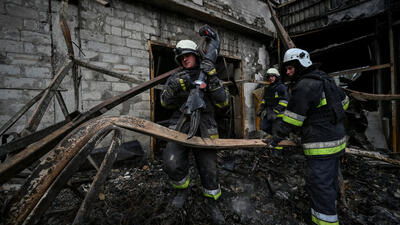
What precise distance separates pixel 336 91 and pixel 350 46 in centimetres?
487

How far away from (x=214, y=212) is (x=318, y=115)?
168 cm

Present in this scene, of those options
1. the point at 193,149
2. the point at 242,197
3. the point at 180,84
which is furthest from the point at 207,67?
the point at 242,197

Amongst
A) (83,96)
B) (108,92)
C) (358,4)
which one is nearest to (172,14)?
(108,92)

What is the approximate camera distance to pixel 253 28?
5.47 metres

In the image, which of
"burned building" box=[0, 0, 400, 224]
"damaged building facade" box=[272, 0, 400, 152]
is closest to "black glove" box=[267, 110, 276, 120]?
"burned building" box=[0, 0, 400, 224]

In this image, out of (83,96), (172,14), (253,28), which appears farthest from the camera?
(253,28)

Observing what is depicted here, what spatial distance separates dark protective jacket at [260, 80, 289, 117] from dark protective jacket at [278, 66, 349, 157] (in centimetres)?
182

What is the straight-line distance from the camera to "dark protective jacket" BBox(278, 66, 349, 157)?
1615 mm

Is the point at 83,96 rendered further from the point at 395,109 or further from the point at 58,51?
the point at 395,109

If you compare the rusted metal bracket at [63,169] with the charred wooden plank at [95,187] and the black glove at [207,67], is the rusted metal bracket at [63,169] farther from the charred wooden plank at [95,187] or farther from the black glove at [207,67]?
the black glove at [207,67]

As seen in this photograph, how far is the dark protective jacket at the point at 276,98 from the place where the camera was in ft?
11.5

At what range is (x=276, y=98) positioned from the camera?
Answer: 386cm

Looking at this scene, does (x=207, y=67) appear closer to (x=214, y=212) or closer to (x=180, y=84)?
(x=180, y=84)

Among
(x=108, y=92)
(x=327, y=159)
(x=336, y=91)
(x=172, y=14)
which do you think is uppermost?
(x=172, y=14)
